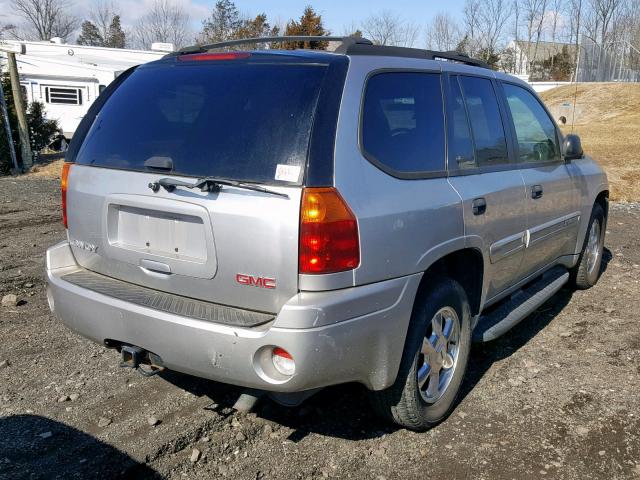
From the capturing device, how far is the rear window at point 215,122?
2.74 meters

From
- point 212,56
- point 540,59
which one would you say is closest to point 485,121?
point 212,56

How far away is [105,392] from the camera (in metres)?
3.74

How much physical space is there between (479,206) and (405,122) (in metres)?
0.70

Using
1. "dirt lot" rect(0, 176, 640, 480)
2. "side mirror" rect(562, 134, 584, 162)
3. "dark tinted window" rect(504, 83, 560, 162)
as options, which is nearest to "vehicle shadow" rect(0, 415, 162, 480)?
"dirt lot" rect(0, 176, 640, 480)

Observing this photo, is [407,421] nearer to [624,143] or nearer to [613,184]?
[613,184]

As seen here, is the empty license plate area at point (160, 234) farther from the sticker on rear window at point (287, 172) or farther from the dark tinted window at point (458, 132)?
the dark tinted window at point (458, 132)

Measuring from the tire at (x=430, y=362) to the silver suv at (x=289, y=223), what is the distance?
0.01 m

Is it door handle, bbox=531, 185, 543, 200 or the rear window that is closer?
the rear window

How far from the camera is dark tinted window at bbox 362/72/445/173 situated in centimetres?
297

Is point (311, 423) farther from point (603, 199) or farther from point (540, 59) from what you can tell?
point (540, 59)

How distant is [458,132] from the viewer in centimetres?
361

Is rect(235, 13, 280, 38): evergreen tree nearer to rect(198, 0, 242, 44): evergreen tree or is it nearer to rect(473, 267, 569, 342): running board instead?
rect(198, 0, 242, 44): evergreen tree

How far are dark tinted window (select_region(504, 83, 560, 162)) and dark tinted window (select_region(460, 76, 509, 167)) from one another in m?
0.29

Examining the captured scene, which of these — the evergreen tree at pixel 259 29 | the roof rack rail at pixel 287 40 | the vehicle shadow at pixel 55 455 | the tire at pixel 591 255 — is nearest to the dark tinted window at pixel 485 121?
the roof rack rail at pixel 287 40
